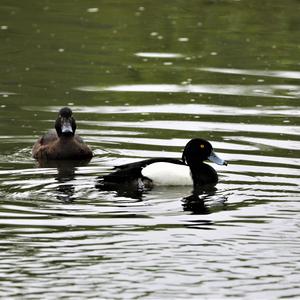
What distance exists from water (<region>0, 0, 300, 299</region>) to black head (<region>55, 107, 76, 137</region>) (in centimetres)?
44

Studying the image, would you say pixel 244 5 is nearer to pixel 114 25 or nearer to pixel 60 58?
pixel 114 25

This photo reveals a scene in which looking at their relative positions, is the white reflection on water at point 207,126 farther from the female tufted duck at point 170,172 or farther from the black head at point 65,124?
the female tufted duck at point 170,172

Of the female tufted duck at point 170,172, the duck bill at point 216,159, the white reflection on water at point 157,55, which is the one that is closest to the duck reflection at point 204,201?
the female tufted duck at point 170,172

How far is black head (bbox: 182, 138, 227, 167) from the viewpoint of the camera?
47.8 feet

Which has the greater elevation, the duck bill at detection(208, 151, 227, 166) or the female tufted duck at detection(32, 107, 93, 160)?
the female tufted duck at detection(32, 107, 93, 160)

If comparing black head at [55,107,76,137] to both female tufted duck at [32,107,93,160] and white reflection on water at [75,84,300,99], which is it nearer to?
female tufted duck at [32,107,93,160]

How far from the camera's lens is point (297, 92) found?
1995 cm

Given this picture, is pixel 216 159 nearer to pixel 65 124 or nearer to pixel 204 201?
pixel 204 201

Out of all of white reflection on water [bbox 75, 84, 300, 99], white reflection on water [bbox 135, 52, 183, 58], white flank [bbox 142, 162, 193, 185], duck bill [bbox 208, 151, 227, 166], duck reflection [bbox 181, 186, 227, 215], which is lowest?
duck reflection [bbox 181, 186, 227, 215]

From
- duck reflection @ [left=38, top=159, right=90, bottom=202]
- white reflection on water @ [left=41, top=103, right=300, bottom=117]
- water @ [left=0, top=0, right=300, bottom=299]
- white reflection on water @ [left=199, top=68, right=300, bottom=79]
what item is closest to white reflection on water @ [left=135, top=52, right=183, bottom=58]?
water @ [left=0, top=0, right=300, bottom=299]

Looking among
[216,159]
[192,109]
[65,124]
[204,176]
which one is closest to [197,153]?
[216,159]

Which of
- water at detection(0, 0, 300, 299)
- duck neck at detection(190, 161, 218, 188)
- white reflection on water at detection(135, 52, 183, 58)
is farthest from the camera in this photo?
white reflection on water at detection(135, 52, 183, 58)

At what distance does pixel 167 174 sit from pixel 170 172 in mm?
48

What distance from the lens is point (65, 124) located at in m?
16.3
